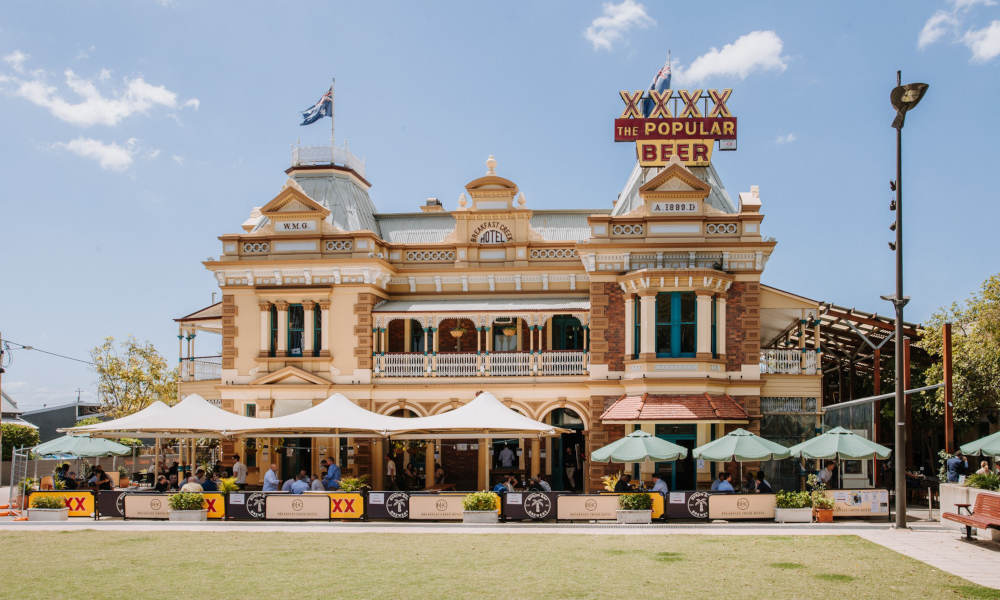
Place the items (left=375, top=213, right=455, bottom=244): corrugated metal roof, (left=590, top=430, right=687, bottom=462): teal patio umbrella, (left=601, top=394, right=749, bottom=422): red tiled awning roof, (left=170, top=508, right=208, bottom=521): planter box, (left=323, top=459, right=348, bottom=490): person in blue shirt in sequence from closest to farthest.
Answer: (left=590, top=430, right=687, bottom=462): teal patio umbrella < (left=170, top=508, right=208, bottom=521): planter box < (left=323, top=459, right=348, bottom=490): person in blue shirt < (left=601, top=394, right=749, bottom=422): red tiled awning roof < (left=375, top=213, right=455, bottom=244): corrugated metal roof

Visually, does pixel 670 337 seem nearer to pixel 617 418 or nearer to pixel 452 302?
pixel 617 418

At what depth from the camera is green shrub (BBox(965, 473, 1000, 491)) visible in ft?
62.7

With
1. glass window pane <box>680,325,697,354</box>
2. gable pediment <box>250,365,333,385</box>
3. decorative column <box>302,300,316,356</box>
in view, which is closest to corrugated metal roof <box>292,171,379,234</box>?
decorative column <box>302,300,316,356</box>

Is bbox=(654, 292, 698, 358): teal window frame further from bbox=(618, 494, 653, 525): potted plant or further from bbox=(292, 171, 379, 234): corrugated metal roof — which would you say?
bbox=(292, 171, 379, 234): corrugated metal roof

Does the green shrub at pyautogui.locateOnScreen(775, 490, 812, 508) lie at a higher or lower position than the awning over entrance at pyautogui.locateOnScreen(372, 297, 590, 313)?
lower

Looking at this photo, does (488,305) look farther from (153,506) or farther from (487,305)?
(153,506)

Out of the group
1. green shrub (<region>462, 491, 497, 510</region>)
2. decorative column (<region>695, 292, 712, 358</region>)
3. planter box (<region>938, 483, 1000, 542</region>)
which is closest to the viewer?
planter box (<region>938, 483, 1000, 542</region>)

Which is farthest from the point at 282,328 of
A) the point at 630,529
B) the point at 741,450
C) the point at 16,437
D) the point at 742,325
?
the point at 16,437

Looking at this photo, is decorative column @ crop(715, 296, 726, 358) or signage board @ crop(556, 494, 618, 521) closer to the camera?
signage board @ crop(556, 494, 618, 521)

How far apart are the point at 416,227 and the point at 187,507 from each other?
45.0ft

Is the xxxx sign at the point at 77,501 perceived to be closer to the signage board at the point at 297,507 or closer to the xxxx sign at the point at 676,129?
the signage board at the point at 297,507

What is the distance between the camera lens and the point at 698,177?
96.6ft

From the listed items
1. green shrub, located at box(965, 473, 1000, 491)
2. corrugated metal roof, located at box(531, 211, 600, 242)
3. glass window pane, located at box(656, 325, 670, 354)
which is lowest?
green shrub, located at box(965, 473, 1000, 491)

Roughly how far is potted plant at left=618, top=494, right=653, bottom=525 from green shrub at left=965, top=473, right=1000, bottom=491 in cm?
683
